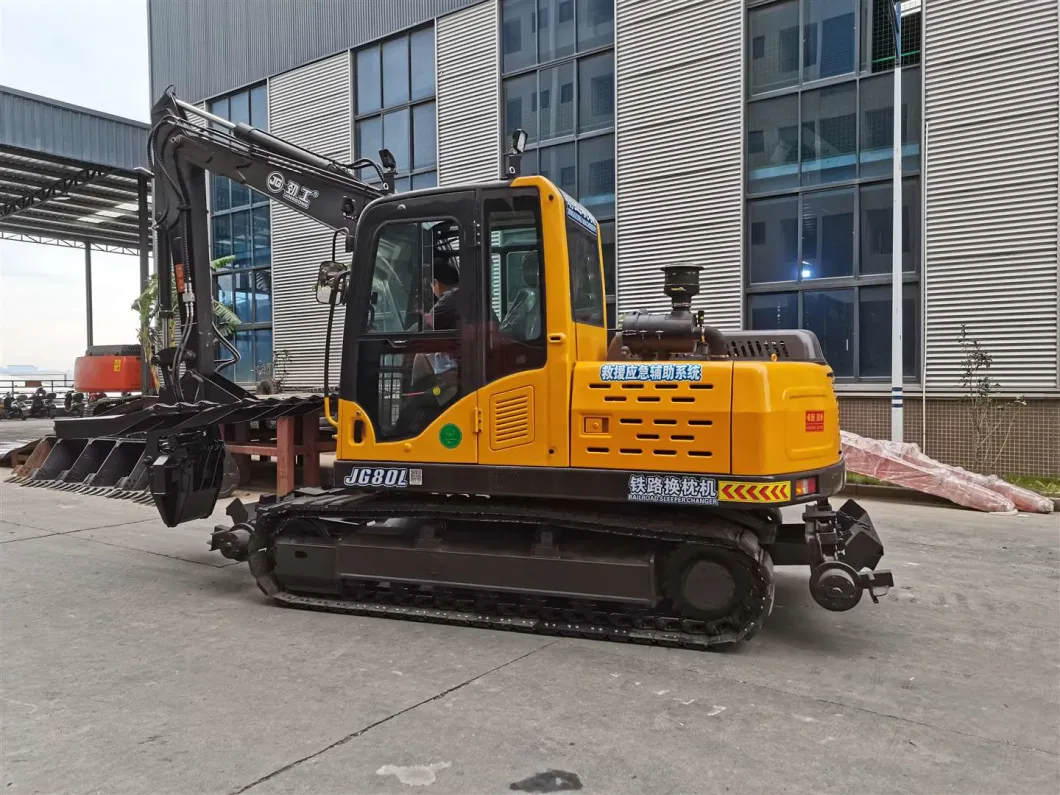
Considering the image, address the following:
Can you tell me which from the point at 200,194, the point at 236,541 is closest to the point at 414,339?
the point at 236,541

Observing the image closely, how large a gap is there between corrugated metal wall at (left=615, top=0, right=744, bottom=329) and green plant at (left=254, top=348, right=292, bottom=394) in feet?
28.8

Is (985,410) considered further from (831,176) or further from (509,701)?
(509,701)

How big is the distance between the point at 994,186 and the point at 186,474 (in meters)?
11.2

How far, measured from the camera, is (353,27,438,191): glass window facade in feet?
54.5

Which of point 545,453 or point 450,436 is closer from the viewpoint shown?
point 545,453

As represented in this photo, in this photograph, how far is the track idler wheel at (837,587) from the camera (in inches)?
177

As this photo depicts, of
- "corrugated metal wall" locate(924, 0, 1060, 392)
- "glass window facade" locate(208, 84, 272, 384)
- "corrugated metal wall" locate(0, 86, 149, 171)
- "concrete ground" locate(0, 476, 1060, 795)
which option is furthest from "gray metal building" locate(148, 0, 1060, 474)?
"corrugated metal wall" locate(0, 86, 149, 171)

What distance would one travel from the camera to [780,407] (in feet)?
14.5

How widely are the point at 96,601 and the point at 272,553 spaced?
53.3 inches

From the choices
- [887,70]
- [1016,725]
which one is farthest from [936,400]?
[1016,725]


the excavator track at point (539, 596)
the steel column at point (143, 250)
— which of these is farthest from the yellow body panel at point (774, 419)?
the steel column at point (143, 250)

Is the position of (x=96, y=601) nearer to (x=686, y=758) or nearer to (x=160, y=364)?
(x=160, y=364)

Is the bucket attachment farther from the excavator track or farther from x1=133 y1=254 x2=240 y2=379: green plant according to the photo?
x1=133 y1=254 x2=240 y2=379: green plant

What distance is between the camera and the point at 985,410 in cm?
1077
